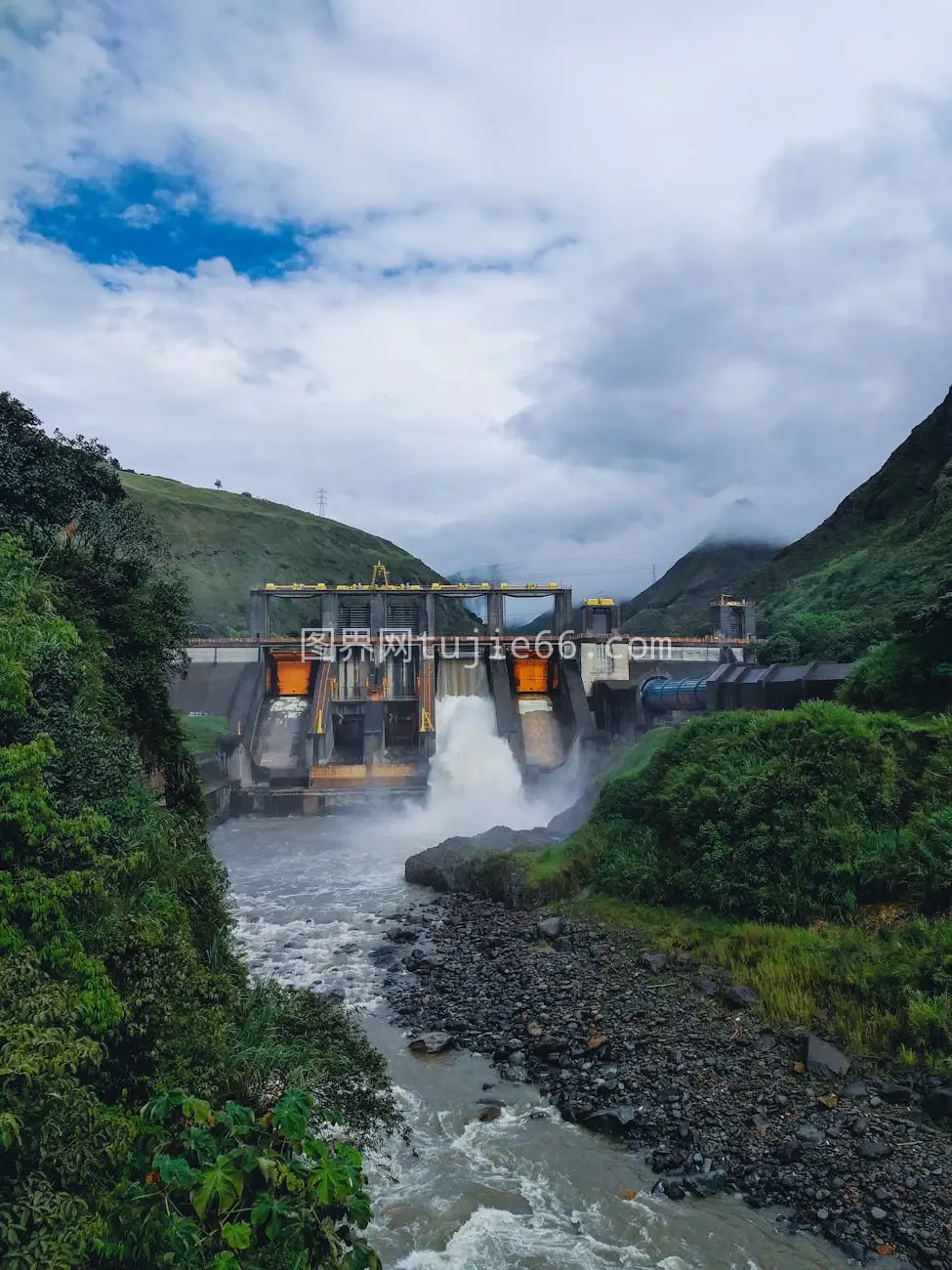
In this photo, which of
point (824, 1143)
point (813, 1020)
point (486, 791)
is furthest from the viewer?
point (486, 791)

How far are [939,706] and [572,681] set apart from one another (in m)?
26.5

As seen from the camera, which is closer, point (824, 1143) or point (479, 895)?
point (824, 1143)

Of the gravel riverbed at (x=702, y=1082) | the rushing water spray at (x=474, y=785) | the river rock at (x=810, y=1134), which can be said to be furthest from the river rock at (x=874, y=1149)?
the rushing water spray at (x=474, y=785)

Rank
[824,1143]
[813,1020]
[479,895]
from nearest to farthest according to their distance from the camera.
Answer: [824,1143]
[813,1020]
[479,895]

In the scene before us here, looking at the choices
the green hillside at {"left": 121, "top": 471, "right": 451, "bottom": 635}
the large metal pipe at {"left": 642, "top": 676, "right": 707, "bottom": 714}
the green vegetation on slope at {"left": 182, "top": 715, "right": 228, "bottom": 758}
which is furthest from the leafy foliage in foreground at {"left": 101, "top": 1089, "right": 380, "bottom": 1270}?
the green hillside at {"left": 121, "top": 471, "right": 451, "bottom": 635}

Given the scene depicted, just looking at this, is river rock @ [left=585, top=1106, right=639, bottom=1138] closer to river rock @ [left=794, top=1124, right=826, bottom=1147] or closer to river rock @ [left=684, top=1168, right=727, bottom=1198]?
river rock @ [left=684, top=1168, right=727, bottom=1198]

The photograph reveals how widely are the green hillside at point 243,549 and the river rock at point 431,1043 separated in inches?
2921

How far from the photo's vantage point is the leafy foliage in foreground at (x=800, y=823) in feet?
50.3

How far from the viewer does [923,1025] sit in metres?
11.5

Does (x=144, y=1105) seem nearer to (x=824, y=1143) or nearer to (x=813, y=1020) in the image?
(x=824, y=1143)

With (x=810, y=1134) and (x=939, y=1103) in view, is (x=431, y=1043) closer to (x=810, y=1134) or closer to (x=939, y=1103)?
(x=810, y=1134)

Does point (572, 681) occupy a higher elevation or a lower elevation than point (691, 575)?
lower

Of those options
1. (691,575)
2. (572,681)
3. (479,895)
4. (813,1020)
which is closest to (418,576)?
(691,575)

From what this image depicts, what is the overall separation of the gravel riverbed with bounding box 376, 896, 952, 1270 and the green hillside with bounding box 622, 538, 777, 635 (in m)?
87.7
